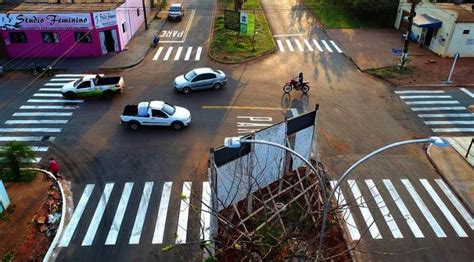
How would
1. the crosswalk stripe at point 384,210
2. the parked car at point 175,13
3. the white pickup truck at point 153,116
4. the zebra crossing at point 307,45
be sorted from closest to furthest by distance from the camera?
1. the crosswalk stripe at point 384,210
2. the white pickup truck at point 153,116
3. the zebra crossing at point 307,45
4. the parked car at point 175,13

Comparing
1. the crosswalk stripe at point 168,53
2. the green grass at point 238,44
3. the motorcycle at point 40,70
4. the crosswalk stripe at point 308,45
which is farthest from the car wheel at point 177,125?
the crosswalk stripe at point 308,45

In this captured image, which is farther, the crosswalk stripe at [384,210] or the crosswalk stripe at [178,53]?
the crosswalk stripe at [178,53]

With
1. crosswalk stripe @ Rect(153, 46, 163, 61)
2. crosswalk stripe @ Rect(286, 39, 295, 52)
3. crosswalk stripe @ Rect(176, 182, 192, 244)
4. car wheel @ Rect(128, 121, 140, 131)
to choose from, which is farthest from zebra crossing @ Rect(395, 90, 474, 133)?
crosswalk stripe @ Rect(153, 46, 163, 61)

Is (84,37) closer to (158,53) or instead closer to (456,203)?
(158,53)

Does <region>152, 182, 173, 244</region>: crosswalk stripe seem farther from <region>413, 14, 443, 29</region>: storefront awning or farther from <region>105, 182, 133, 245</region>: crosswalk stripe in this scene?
<region>413, 14, 443, 29</region>: storefront awning

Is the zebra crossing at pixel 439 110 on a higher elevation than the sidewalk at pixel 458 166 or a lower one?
higher

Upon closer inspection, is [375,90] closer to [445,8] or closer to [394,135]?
[394,135]

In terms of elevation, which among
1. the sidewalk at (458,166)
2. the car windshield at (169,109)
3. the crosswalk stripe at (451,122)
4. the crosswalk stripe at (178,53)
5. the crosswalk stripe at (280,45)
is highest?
the car windshield at (169,109)

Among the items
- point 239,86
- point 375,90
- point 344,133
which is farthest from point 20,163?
point 375,90

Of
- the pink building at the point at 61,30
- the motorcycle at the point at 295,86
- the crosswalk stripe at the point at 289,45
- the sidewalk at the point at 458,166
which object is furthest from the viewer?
the crosswalk stripe at the point at 289,45

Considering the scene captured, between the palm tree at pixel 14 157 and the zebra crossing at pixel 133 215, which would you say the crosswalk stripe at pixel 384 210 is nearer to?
the zebra crossing at pixel 133 215
